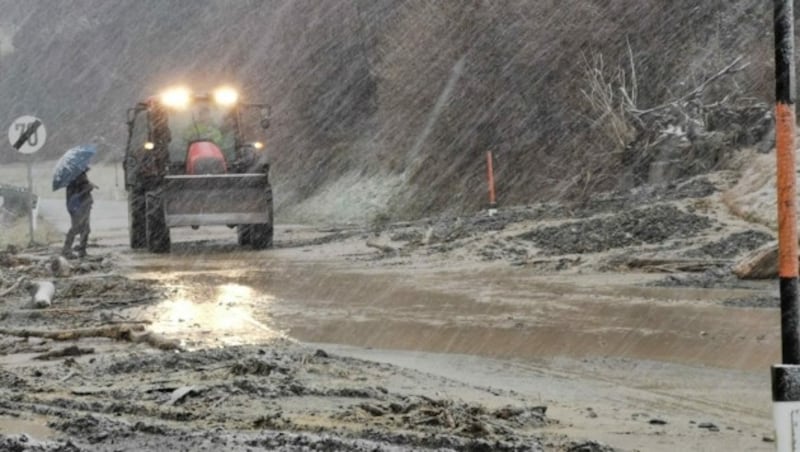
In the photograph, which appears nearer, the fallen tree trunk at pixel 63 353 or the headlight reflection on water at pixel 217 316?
the fallen tree trunk at pixel 63 353

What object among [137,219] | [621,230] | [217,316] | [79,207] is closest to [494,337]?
[217,316]

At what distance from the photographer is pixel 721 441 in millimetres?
5254

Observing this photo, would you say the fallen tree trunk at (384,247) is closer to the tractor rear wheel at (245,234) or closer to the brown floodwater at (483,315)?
the brown floodwater at (483,315)

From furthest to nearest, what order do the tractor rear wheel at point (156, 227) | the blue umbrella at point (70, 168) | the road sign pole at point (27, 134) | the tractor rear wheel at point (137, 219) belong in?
the road sign pole at point (27, 134), the tractor rear wheel at point (137, 219), the tractor rear wheel at point (156, 227), the blue umbrella at point (70, 168)

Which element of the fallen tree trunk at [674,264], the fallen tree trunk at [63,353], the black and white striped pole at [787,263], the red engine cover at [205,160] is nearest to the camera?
the black and white striped pole at [787,263]

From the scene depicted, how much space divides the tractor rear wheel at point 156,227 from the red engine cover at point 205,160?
0.81m

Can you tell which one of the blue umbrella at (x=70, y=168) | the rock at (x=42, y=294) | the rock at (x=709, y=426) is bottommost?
the rock at (x=709, y=426)

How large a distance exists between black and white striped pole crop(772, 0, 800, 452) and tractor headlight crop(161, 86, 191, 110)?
1771 centimetres

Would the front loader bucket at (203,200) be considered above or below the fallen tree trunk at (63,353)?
above

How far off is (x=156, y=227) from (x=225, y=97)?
282cm

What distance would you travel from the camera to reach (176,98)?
68.7ft

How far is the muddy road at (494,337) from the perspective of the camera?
18.3 ft

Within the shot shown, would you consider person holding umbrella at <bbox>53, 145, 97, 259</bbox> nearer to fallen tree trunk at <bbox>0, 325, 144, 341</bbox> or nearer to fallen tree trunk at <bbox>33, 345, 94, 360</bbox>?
fallen tree trunk at <bbox>0, 325, 144, 341</bbox>

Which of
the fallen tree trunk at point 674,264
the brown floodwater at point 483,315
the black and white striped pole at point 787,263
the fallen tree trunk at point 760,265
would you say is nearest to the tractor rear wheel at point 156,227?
the brown floodwater at point 483,315
